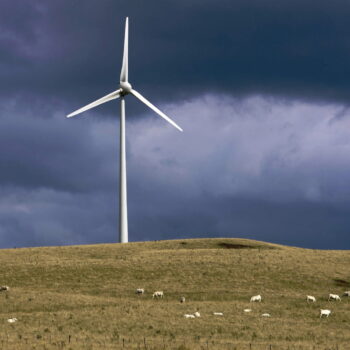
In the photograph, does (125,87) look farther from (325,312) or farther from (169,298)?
(325,312)

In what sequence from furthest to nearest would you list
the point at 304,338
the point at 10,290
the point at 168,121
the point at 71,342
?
the point at 168,121
the point at 10,290
the point at 304,338
the point at 71,342

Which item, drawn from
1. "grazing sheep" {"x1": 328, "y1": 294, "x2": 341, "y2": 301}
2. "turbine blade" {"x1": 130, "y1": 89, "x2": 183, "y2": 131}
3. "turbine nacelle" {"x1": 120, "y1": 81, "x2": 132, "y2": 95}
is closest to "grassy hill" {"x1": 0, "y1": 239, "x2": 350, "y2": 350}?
"grazing sheep" {"x1": 328, "y1": 294, "x2": 341, "y2": 301}

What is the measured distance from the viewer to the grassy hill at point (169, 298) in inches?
1382

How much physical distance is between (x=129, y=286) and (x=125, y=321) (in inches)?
616

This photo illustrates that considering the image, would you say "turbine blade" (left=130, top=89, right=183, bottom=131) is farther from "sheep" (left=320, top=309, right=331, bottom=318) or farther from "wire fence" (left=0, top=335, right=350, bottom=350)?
"wire fence" (left=0, top=335, right=350, bottom=350)

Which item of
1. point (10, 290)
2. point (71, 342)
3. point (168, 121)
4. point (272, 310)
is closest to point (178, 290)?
point (272, 310)

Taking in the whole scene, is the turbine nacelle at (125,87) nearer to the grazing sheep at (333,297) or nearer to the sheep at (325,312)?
the grazing sheep at (333,297)

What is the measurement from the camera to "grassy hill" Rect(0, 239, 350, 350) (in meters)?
35.1

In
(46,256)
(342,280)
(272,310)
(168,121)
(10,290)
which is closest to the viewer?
(272,310)

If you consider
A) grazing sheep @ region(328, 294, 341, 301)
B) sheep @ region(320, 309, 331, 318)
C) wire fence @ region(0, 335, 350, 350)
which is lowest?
wire fence @ region(0, 335, 350, 350)

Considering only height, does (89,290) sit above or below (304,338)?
above

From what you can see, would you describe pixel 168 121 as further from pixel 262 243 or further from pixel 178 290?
pixel 178 290

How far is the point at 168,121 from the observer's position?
9056cm

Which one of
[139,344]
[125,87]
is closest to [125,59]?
[125,87]
